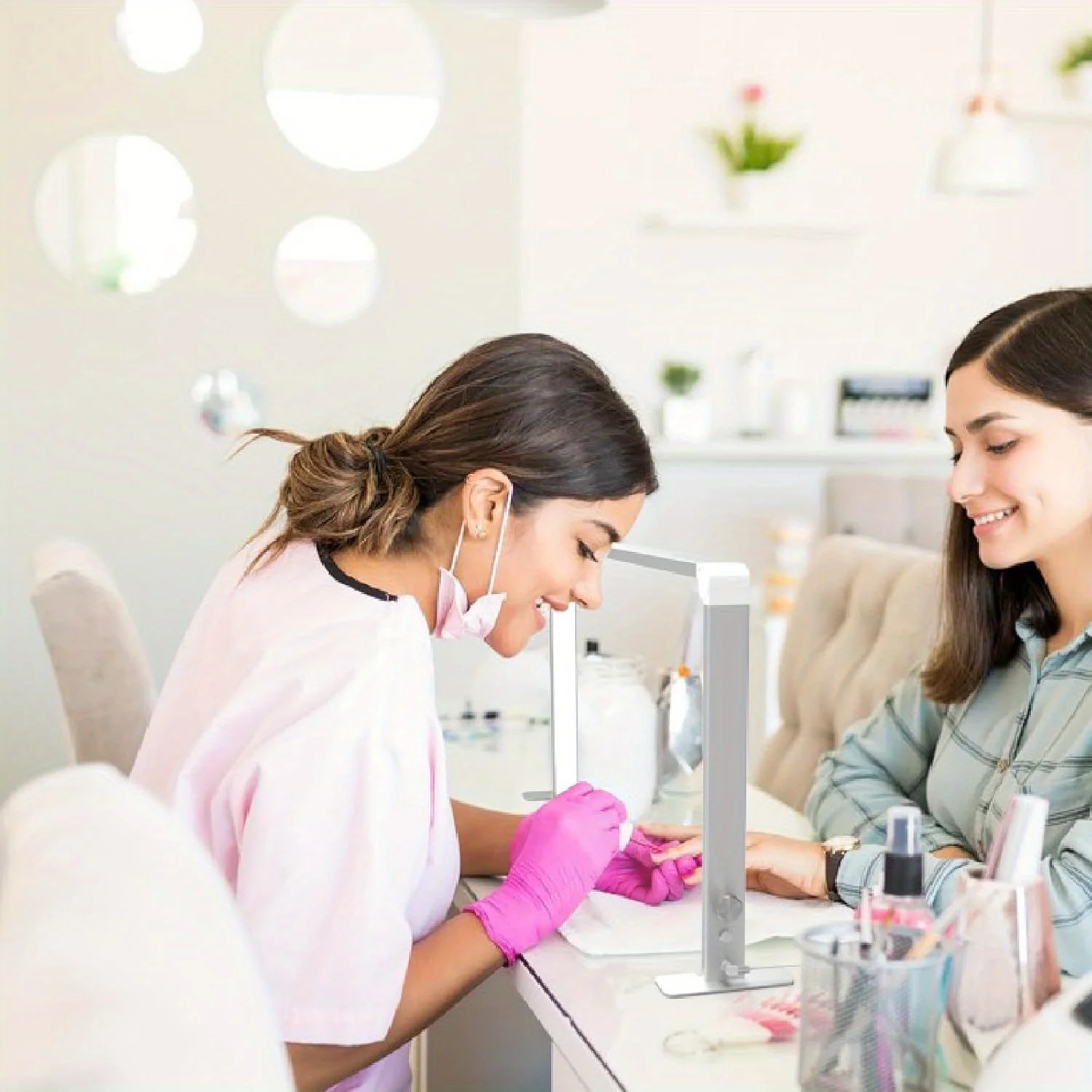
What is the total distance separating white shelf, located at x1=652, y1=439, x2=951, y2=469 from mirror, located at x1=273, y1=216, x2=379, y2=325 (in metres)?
0.92

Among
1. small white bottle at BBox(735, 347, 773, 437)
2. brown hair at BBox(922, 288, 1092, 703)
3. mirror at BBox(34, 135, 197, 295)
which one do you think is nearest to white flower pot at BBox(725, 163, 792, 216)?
small white bottle at BBox(735, 347, 773, 437)

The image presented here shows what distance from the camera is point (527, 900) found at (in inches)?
49.1

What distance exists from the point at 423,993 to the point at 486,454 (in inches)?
18.3

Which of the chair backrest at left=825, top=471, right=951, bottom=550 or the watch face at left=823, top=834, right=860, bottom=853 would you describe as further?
the chair backrest at left=825, top=471, right=951, bottom=550

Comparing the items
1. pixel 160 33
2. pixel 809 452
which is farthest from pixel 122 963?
pixel 809 452

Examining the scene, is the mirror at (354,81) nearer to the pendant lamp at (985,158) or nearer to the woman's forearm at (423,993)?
the pendant lamp at (985,158)

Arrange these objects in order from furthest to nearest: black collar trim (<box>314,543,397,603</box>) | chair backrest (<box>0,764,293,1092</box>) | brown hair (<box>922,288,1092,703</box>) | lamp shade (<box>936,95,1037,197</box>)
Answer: lamp shade (<box>936,95,1037,197</box>), brown hair (<box>922,288,1092,703</box>), black collar trim (<box>314,543,397,603</box>), chair backrest (<box>0,764,293,1092</box>)

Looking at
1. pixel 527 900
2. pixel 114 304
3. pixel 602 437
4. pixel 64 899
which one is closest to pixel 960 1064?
pixel 527 900

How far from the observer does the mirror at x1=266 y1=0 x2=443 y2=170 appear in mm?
3971

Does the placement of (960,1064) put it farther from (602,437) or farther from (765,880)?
(602,437)

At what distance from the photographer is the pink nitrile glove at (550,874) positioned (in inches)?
48.4

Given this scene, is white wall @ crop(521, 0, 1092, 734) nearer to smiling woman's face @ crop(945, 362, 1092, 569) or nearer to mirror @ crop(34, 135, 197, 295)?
mirror @ crop(34, 135, 197, 295)

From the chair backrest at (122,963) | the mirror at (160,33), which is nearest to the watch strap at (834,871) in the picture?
the chair backrest at (122,963)

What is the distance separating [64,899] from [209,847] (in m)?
0.65
